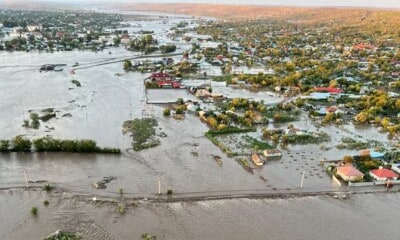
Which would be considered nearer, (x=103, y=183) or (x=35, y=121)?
(x=103, y=183)

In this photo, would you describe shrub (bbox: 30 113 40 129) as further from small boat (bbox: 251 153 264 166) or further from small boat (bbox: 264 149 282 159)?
small boat (bbox: 264 149 282 159)

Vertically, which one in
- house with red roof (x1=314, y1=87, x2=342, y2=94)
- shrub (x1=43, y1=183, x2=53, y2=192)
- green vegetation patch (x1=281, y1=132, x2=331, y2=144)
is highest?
house with red roof (x1=314, y1=87, x2=342, y2=94)

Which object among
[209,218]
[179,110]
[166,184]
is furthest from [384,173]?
[179,110]

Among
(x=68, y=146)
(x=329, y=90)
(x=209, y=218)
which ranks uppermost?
(x=329, y=90)

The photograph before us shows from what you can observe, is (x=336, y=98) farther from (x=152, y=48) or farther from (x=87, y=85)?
(x=152, y=48)

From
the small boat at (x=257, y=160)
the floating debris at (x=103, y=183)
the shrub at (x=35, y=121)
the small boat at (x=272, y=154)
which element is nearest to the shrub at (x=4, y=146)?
the shrub at (x=35, y=121)

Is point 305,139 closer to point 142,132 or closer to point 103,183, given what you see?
point 142,132

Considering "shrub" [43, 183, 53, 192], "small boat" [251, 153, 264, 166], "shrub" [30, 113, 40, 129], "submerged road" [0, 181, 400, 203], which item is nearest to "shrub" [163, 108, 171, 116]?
"shrub" [30, 113, 40, 129]
